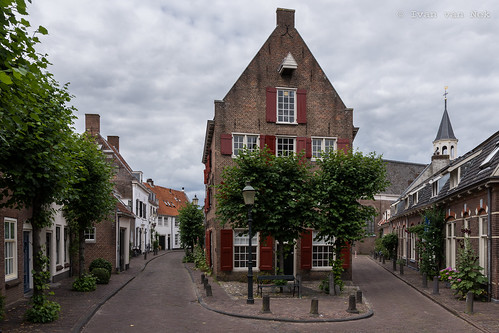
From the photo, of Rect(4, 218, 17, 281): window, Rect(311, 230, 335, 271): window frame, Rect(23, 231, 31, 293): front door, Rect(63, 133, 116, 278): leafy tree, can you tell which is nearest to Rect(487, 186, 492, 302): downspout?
Rect(311, 230, 335, 271): window frame

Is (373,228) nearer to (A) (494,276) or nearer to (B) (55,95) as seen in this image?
(A) (494,276)

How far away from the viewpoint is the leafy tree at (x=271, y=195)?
61.9 ft

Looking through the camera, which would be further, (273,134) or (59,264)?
(273,134)

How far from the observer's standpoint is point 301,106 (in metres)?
24.7

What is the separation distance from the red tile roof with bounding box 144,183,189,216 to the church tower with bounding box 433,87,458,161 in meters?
33.4

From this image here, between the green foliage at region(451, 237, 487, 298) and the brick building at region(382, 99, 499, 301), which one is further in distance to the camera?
the green foliage at region(451, 237, 487, 298)

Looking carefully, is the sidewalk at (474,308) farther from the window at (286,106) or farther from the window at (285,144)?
the window at (286,106)

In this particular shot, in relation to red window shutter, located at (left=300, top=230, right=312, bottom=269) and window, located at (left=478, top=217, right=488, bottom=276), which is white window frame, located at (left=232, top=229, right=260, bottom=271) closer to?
red window shutter, located at (left=300, top=230, right=312, bottom=269)

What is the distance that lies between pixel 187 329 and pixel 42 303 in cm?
401

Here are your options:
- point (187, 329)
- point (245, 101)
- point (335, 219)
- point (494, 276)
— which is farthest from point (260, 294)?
point (245, 101)

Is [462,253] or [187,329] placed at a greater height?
[462,253]

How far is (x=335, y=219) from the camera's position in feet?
63.6

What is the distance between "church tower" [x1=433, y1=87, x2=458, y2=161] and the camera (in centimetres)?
5478

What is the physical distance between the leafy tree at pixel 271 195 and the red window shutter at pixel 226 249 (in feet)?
12.5
